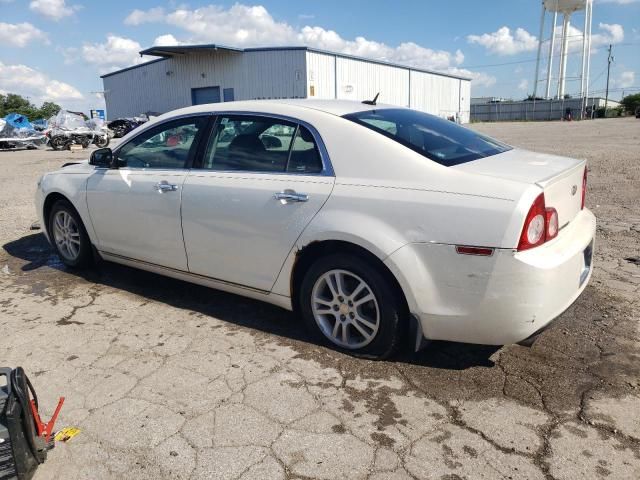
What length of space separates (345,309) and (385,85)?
39307mm

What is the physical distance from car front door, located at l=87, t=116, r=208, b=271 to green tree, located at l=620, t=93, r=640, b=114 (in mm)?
73311

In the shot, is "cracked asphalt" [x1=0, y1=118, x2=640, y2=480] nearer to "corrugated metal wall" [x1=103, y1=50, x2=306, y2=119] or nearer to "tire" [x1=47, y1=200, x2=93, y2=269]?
"tire" [x1=47, y1=200, x2=93, y2=269]

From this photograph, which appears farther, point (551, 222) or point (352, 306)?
point (352, 306)

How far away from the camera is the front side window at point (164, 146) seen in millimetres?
3979

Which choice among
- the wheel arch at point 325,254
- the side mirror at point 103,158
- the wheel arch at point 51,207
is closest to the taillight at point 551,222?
the wheel arch at point 325,254

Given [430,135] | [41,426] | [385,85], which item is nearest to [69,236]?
[41,426]

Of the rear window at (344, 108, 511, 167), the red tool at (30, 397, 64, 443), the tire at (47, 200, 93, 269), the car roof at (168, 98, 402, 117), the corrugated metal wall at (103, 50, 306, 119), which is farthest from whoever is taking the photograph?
the corrugated metal wall at (103, 50, 306, 119)

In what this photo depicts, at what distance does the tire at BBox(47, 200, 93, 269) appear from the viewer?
490 centimetres

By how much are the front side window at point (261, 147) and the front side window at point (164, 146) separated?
9.2 inches

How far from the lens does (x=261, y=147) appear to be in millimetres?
3605

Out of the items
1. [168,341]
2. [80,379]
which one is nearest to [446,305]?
[168,341]

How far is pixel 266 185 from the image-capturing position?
134 inches

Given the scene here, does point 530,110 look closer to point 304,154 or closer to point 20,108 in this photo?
point 20,108

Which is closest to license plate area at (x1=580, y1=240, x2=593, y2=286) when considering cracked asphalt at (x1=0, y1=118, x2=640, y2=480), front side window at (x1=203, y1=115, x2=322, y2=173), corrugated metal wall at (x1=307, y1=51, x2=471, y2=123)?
cracked asphalt at (x1=0, y1=118, x2=640, y2=480)
